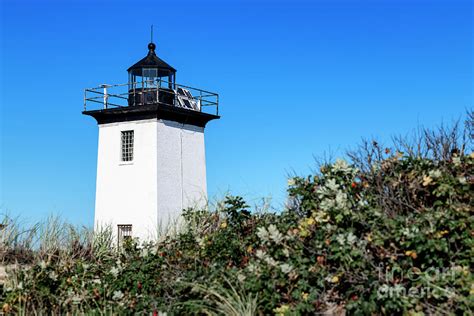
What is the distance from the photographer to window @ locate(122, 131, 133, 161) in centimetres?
2448

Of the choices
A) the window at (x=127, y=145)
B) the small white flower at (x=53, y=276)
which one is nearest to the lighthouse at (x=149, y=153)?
the window at (x=127, y=145)

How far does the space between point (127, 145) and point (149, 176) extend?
1.86 m

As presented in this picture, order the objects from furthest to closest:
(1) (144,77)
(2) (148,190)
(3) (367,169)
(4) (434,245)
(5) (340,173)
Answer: (1) (144,77), (2) (148,190), (3) (367,169), (5) (340,173), (4) (434,245)

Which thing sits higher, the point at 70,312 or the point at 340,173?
the point at 340,173

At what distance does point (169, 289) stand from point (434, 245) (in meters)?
3.92

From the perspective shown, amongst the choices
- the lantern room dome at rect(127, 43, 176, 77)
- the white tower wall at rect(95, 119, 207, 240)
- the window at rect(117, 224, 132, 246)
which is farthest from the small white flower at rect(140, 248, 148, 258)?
the lantern room dome at rect(127, 43, 176, 77)

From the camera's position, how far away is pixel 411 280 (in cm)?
781

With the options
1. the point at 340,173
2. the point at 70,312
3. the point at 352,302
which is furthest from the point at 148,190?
the point at 352,302

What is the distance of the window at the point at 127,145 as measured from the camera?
2448 cm

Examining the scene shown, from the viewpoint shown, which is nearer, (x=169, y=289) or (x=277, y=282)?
(x=277, y=282)

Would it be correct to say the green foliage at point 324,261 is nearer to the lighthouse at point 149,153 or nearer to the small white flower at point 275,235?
the small white flower at point 275,235

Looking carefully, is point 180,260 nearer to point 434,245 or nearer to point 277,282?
point 277,282

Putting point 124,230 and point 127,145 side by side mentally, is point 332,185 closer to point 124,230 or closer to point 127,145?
point 124,230

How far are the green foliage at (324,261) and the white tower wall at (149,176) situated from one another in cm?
1212
